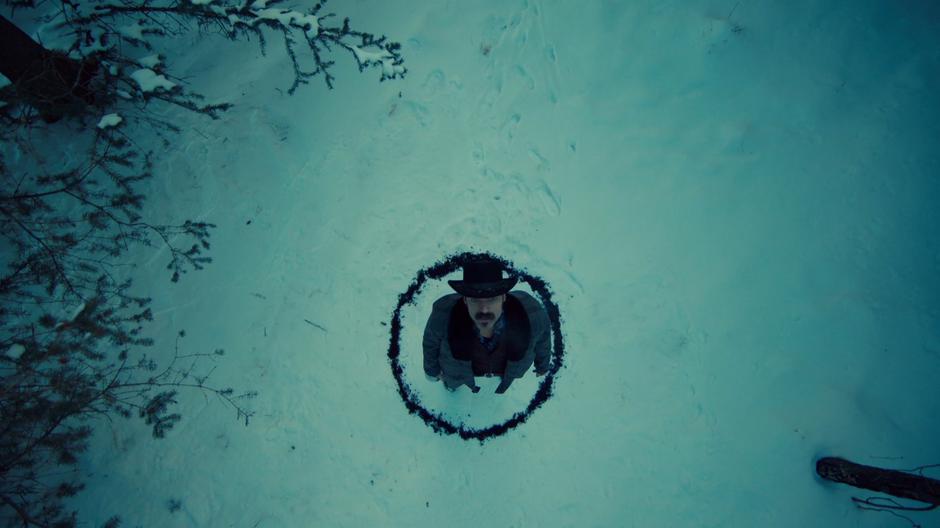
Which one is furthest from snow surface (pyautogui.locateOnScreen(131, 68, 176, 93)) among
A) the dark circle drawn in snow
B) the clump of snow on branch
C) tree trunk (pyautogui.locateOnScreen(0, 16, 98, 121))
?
the dark circle drawn in snow

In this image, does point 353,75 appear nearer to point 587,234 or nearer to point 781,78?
point 587,234

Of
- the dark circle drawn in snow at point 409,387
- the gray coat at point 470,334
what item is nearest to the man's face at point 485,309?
the gray coat at point 470,334

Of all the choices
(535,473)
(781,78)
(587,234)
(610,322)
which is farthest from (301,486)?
(781,78)

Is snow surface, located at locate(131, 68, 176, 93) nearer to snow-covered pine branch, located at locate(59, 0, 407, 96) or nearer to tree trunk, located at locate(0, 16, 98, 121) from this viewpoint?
snow-covered pine branch, located at locate(59, 0, 407, 96)

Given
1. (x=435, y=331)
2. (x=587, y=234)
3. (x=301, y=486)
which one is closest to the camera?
(x=435, y=331)

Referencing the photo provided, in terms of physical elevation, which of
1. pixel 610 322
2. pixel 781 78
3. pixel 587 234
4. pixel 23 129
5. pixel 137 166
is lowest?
pixel 610 322

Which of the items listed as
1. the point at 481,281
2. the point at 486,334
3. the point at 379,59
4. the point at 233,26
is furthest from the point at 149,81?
the point at 486,334
